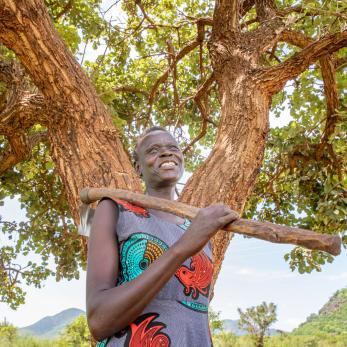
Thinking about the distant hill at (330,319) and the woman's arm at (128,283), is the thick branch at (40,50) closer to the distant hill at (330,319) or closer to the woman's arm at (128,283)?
the woman's arm at (128,283)

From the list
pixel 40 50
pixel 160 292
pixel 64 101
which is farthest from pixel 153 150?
pixel 40 50

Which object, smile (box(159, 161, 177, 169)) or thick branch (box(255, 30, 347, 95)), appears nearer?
smile (box(159, 161, 177, 169))

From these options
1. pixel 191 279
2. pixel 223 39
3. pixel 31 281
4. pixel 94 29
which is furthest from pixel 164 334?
pixel 31 281

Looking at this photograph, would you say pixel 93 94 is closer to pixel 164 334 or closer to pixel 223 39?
pixel 223 39

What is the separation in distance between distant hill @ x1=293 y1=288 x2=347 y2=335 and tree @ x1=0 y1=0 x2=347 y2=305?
28.1 meters

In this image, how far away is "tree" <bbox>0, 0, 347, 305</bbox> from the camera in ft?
13.0

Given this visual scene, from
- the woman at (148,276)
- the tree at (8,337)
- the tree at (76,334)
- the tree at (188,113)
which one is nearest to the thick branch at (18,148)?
the tree at (188,113)

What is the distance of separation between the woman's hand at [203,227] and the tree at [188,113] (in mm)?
1998

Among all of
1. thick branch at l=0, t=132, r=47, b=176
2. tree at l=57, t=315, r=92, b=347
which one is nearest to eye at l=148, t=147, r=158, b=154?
thick branch at l=0, t=132, r=47, b=176

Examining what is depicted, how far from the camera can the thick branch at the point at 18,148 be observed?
561 centimetres

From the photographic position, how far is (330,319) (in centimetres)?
3653

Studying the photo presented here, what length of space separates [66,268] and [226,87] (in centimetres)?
405

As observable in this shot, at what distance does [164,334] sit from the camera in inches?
71.7

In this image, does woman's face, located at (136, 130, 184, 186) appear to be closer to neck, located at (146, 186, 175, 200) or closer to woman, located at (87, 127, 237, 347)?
neck, located at (146, 186, 175, 200)
